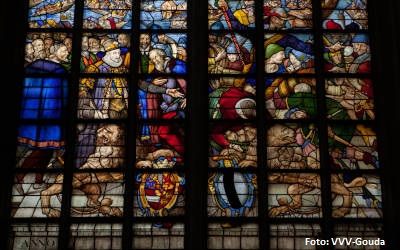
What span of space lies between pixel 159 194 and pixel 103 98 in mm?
1113

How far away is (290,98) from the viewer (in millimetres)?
8617

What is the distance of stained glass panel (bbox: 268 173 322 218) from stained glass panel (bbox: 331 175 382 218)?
17 centimetres

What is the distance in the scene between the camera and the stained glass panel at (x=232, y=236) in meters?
8.06

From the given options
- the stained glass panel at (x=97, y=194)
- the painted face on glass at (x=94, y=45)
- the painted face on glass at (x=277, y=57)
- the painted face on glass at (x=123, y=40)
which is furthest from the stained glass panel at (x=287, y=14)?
the stained glass panel at (x=97, y=194)

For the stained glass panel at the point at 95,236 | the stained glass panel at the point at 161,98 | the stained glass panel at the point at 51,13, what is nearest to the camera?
the stained glass panel at the point at 95,236

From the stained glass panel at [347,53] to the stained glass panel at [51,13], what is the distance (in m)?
2.57

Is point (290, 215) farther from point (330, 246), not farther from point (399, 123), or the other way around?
point (399, 123)

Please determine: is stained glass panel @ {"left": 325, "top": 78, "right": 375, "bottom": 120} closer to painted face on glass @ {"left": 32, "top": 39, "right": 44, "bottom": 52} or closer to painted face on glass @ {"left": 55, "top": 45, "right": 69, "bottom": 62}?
painted face on glass @ {"left": 55, "top": 45, "right": 69, "bottom": 62}

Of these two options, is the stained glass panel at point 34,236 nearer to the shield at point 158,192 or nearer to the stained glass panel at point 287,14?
the shield at point 158,192

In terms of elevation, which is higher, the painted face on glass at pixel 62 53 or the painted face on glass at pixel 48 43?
the painted face on glass at pixel 48 43

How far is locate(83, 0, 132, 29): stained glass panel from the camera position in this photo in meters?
8.88

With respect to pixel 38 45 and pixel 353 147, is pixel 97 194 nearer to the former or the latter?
pixel 38 45

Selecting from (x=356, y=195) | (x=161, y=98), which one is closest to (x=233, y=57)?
(x=161, y=98)

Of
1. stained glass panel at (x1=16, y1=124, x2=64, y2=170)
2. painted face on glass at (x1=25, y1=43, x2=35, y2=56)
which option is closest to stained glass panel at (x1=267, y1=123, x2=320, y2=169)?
stained glass panel at (x1=16, y1=124, x2=64, y2=170)
